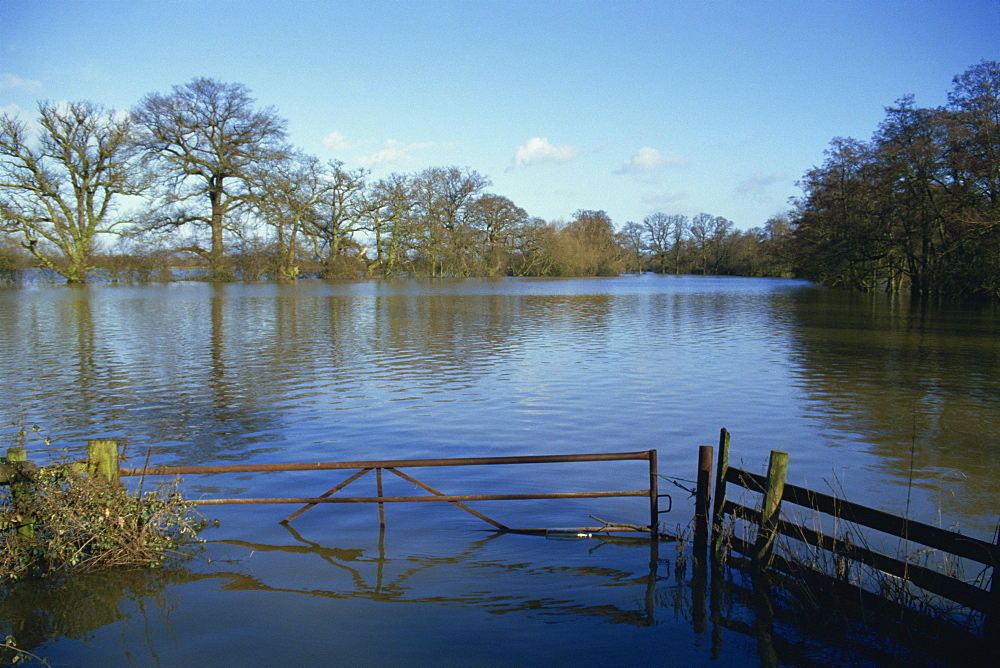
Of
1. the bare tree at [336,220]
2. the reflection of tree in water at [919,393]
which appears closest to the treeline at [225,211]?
the bare tree at [336,220]

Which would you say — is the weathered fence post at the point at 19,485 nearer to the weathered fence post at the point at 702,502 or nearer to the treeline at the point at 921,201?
the weathered fence post at the point at 702,502

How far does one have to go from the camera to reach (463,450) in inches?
418

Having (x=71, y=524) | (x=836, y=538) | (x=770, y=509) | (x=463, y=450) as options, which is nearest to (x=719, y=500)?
(x=770, y=509)

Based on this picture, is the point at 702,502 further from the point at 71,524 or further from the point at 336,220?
→ the point at 336,220

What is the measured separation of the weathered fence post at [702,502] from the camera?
626cm

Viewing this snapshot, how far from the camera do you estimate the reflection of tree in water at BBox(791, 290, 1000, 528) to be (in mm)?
9617

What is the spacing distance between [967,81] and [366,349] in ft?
116

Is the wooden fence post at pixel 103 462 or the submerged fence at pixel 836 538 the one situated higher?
the wooden fence post at pixel 103 462

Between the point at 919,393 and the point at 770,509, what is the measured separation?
1150 cm

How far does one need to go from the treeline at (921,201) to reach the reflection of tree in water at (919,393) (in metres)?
9.09

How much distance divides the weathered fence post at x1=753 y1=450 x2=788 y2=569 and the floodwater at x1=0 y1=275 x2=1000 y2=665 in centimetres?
66

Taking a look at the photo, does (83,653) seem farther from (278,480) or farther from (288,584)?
(278,480)

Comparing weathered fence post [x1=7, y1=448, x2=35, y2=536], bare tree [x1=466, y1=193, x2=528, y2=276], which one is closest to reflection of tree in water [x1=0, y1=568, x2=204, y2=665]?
weathered fence post [x1=7, y1=448, x2=35, y2=536]

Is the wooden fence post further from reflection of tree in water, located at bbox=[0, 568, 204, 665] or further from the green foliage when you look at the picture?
reflection of tree in water, located at bbox=[0, 568, 204, 665]
